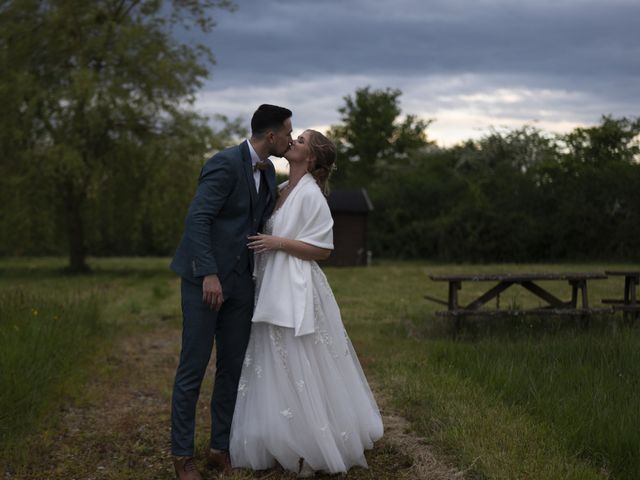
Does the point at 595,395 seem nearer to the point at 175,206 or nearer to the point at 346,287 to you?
the point at 346,287

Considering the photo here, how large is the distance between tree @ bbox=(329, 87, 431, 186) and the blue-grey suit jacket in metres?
51.8

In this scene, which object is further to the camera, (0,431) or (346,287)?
(346,287)

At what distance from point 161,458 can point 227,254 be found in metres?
1.64

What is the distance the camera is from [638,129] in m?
26.3

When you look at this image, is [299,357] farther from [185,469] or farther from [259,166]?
[259,166]

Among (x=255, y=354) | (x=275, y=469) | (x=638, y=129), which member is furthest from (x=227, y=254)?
(x=638, y=129)

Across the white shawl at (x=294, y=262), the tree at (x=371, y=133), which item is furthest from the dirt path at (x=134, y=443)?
the tree at (x=371, y=133)

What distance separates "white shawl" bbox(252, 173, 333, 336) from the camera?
16.2ft

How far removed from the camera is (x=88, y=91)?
23.1 metres

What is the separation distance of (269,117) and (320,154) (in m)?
0.40

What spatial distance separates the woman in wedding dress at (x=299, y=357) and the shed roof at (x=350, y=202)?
26238mm

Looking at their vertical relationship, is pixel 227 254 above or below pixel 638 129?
below

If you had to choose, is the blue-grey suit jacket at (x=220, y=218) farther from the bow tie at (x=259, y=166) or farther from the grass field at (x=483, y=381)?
the grass field at (x=483, y=381)

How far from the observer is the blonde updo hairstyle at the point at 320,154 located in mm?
5086
